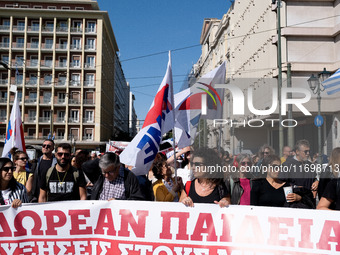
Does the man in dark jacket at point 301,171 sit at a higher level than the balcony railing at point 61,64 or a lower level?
lower

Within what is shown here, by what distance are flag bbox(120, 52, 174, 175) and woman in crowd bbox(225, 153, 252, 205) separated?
1.06 metres

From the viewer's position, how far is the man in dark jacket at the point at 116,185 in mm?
4258

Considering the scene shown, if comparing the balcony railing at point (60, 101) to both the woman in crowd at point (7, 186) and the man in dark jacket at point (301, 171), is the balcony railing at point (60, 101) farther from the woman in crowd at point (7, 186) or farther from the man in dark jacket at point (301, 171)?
the woman in crowd at point (7, 186)

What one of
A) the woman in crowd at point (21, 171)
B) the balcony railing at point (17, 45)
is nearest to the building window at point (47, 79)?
the balcony railing at point (17, 45)

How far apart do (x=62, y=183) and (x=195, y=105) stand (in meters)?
3.04

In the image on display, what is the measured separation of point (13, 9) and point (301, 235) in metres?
64.8

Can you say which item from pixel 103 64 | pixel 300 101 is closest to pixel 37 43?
pixel 103 64

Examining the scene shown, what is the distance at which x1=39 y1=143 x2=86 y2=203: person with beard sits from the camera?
4910 mm

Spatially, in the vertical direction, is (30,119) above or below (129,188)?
above

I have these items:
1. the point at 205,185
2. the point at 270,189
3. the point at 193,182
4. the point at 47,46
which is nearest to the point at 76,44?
the point at 47,46

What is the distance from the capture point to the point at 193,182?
13.6 ft

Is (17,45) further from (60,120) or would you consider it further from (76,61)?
(60,120)

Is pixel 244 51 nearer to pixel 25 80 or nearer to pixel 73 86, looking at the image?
pixel 73 86

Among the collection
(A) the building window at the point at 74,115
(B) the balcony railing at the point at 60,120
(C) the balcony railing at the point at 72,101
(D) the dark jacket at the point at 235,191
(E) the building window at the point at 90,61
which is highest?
(E) the building window at the point at 90,61
